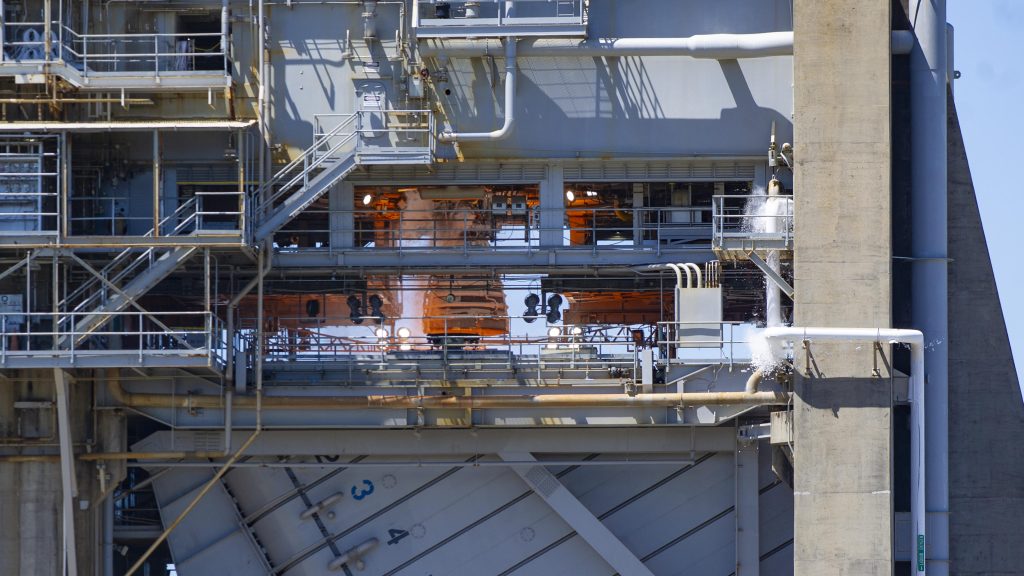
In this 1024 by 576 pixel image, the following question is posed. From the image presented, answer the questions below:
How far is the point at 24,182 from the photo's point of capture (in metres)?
32.4

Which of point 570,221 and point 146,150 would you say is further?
point 570,221

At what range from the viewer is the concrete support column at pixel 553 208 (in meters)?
35.1

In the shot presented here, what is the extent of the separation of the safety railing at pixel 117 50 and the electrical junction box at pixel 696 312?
353 inches

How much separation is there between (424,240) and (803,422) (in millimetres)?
8528

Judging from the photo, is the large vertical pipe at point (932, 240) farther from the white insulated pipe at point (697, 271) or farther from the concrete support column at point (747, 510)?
the white insulated pipe at point (697, 271)

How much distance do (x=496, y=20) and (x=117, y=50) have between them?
6.91 m

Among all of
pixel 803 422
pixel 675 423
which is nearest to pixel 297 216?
pixel 675 423

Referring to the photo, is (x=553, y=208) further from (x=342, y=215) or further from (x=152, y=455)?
(x=152, y=455)

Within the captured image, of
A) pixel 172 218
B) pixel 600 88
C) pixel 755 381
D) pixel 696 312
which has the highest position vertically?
pixel 600 88

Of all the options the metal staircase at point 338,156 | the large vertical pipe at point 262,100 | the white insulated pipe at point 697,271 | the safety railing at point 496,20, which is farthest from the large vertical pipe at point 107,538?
the white insulated pipe at point 697,271

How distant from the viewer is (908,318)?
33188mm

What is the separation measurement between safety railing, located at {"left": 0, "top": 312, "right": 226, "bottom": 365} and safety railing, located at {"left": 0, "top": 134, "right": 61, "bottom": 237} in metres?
1.56

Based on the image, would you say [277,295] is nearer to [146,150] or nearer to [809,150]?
[146,150]

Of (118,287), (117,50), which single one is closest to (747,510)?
(118,287)
